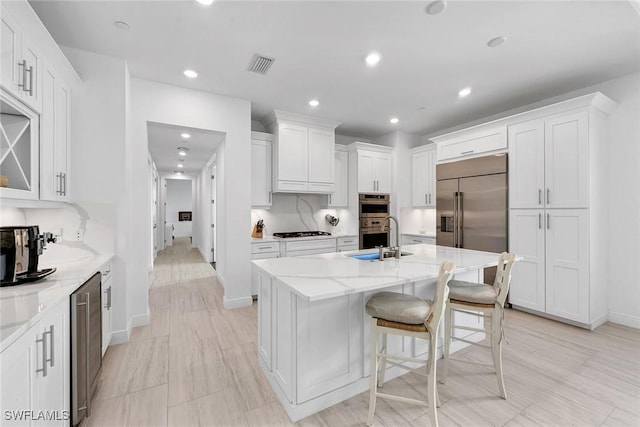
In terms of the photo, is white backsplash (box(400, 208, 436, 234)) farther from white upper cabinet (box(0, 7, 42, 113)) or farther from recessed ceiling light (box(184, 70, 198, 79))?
white upper cabinet (box(0, 7, 42, 113))

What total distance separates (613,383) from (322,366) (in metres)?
2.25

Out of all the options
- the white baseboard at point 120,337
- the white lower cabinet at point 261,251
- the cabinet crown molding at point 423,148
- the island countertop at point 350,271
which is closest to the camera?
the island countertop at point 350,271

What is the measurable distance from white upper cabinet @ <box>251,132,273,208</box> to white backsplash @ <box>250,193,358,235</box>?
0.44 meters

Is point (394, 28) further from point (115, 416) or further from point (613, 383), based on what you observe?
point (115, 416)

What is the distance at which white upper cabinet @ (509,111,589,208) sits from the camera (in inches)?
118

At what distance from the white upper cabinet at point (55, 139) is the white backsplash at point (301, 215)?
2.50 m

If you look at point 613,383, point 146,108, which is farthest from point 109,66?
point 613,383

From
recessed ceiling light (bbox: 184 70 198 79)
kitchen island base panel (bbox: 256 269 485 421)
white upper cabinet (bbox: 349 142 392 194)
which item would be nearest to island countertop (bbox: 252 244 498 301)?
kitchen island base panel (bbox: 256 269 485 421)

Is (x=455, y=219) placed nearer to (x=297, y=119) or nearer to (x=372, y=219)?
(x=372, y=219)

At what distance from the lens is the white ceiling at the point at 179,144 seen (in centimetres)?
396

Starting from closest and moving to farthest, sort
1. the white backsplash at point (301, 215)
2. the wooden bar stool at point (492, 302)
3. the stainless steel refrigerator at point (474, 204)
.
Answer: the wooden bar stool at point (492, 302)
the stainless steel refrigerator at point (474, 204)
the white backsplash at point (301, 215)

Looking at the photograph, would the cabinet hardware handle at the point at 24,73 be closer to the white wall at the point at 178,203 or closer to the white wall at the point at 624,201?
the white wall at the point at 624,201

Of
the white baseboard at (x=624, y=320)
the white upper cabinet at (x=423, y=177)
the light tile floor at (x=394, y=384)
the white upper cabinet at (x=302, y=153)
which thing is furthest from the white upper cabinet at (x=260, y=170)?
the white baseboard at (x=624, y=320)

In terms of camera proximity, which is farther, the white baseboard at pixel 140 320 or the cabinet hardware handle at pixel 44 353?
the white baseboard at pixel 140 320
